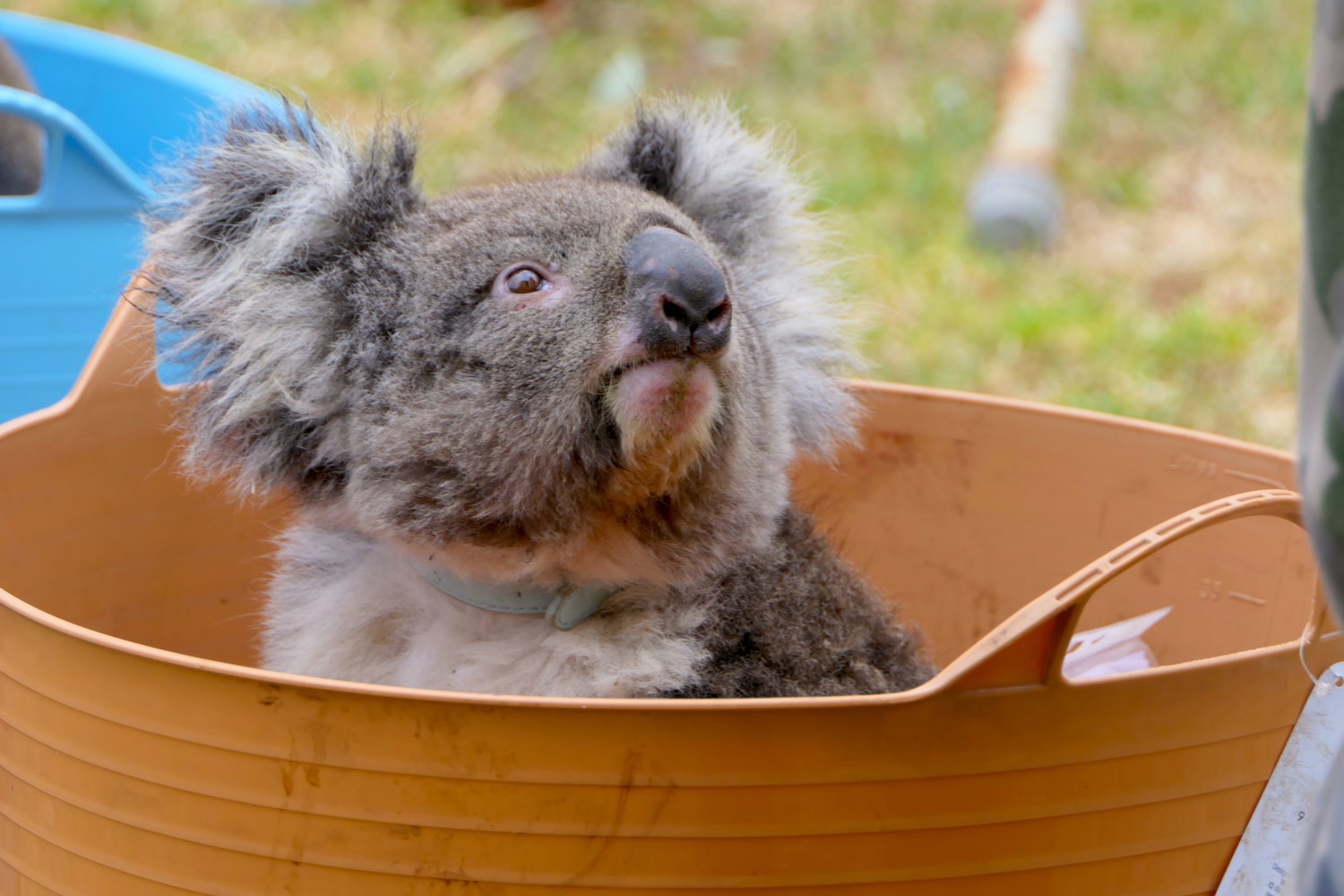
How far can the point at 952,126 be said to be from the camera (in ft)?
17.0

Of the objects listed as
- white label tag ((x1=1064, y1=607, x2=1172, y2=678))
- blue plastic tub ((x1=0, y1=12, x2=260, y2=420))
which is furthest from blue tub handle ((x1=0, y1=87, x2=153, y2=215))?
white label tag ((x1=1064, y1=607, x2=1172, y2=678))

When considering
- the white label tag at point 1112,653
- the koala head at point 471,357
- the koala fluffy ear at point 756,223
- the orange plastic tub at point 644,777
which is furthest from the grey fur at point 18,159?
the white label tag at point 1112,653

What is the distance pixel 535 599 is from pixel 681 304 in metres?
0.41

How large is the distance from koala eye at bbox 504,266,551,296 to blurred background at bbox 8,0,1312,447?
2300mm

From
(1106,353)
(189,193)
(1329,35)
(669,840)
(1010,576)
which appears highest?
(1329,35)

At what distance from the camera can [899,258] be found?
428 centimetres

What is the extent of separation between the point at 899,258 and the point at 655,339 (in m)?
3.08

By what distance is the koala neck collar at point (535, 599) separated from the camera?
1529mm

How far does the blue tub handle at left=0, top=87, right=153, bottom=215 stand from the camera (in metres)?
2.11

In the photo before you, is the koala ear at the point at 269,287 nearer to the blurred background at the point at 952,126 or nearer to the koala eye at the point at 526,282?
the koala eye at the point at 526,282

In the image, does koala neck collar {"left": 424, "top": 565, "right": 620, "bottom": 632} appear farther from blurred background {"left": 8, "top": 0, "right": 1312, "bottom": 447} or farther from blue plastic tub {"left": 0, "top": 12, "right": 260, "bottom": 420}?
blurred background {"left": 8, "top": 0, "right": 1312, "bottom": 447}

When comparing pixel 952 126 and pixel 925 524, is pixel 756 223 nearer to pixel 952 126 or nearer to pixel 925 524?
pixel 925 524

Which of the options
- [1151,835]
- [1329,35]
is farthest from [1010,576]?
[1329,35]

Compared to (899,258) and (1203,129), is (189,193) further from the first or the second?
(1203,129)
